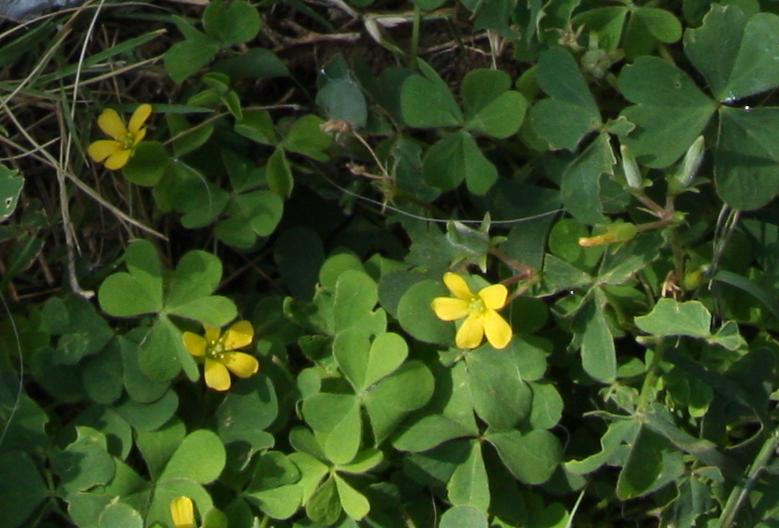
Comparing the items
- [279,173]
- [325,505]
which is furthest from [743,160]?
[325,505]

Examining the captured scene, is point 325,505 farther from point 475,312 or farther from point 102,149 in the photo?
point 102,149

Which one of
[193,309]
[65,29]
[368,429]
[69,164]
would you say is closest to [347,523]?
Result: [368,429]

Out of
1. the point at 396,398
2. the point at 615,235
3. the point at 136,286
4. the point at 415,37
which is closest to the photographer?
the point at 615,235

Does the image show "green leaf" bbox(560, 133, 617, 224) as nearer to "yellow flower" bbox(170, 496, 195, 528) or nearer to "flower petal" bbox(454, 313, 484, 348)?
"flower petal" bbox(454, 313, 484, 348)

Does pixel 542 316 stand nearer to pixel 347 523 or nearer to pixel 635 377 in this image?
pixel 635 377

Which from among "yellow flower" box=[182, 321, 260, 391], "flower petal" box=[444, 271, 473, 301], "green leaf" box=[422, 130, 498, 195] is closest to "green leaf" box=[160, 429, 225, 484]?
"yellow flower" box=[182, 321, 260, 391]
